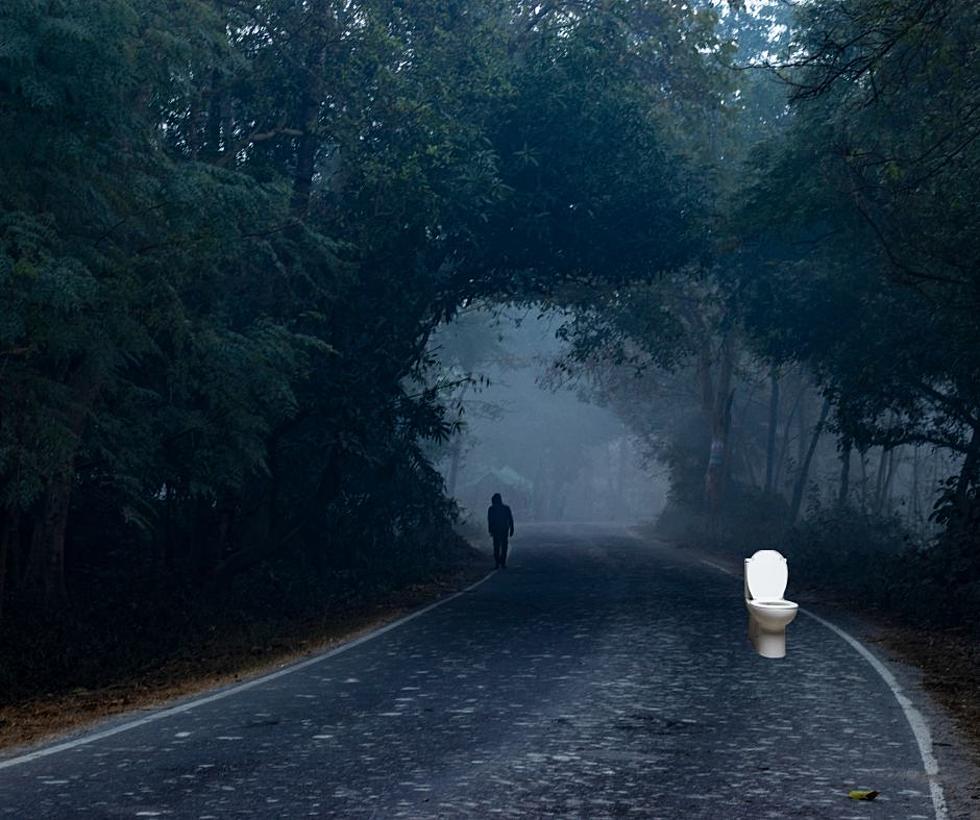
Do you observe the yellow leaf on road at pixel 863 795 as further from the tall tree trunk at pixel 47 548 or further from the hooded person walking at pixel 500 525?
the hooded person walking at pixel 500 525

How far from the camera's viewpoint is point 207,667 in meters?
15.5

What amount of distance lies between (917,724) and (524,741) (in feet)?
11.1

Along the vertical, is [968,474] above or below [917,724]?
above

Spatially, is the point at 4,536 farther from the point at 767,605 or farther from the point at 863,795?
the point at 767,605

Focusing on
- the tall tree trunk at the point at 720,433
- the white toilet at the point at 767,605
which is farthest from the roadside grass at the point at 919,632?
the tall tree trunk at the point at 720,433

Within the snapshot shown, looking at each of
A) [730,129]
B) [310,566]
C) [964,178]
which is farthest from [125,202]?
[730,129]

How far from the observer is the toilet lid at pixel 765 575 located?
6.96m

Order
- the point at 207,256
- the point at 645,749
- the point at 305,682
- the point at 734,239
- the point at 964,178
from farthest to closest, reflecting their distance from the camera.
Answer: the point at 734,239 < the point at 964,178 < the point at 207,256 < the point at 305,682 < the point at 645,749

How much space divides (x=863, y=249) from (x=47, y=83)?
1670 centimetres

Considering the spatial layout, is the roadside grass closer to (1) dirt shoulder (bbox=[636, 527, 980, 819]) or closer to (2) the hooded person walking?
(1) dirt shoulder (bbox=[636, 527, 980, 819])

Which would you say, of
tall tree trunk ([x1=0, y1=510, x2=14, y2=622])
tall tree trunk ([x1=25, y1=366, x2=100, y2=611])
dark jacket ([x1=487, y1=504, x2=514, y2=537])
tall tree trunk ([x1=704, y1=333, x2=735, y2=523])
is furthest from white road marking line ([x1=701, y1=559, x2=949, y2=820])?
tall tree trunk ([x1=704, y1=333, x2=735, y2=523])

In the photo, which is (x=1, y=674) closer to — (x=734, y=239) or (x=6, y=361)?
(x=6, y=361)

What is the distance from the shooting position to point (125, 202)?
15.7 meters

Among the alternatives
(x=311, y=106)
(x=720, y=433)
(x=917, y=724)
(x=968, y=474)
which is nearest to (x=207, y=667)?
(x=917, y=724)
